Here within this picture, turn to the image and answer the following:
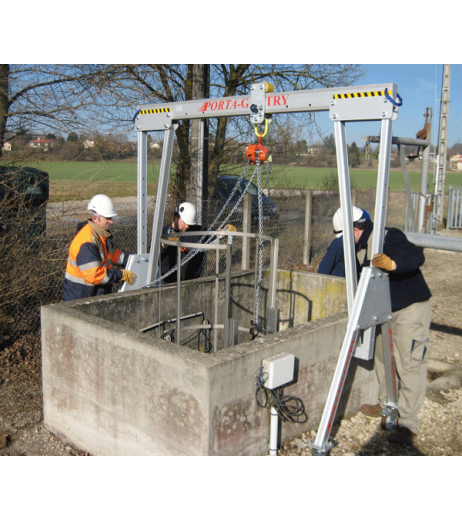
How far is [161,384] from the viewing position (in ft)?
11.5

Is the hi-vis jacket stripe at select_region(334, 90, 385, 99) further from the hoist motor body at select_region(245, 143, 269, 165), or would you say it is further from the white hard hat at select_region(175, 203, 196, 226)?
the white hard hat at select_region(175, 203, 196, 226)

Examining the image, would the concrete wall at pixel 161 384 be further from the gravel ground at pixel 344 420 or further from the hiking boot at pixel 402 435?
the hiking boot at pixel 402 435

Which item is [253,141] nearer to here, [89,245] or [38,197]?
[38,197]

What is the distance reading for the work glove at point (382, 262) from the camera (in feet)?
12.3

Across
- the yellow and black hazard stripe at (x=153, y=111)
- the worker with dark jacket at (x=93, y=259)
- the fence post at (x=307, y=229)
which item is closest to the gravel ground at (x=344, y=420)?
the worker with dark jacket at (x=93, y=259)

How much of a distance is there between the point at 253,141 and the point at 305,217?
198cm

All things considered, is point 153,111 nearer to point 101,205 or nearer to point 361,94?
point 101,205

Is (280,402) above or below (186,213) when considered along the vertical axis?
below

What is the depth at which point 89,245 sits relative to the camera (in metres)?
4.85

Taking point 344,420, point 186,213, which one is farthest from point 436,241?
point 186,213

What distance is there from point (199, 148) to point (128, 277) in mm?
3798

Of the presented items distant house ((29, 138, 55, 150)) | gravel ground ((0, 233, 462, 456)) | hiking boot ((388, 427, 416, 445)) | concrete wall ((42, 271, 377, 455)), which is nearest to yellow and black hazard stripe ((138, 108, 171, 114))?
concrete wall ((42, 271, 377, 455))

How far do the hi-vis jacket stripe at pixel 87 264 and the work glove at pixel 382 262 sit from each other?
8.08 ft

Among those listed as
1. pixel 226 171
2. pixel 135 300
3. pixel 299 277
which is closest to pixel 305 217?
pixel 226 171
